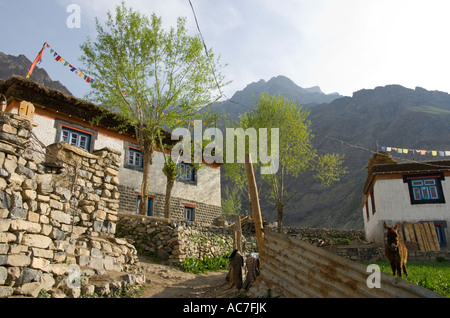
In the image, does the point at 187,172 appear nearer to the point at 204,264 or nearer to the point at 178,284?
the point at 204,264

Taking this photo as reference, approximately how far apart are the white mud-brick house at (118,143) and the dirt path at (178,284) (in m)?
5.25

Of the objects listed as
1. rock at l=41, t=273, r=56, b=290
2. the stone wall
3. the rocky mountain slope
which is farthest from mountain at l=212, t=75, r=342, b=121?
rock at l=41, t=273, r=56, b=290

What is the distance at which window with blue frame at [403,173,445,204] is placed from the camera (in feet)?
67.1

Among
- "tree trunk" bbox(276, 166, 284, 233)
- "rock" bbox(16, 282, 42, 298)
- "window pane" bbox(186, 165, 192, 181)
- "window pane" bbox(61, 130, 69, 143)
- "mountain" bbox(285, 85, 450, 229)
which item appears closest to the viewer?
"rock" bbox(16, 282, 42, 298)

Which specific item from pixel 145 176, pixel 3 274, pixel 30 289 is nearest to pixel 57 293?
pixel 30 289

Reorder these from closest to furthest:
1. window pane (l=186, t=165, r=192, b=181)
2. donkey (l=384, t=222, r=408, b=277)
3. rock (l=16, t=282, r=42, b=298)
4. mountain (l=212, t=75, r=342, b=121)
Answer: rock (l=16, t=282, r=42, b=298), donkey (l=384, t=222, r=408, b=277), window pane (l=186, t=165, r=192, b=181), mountain (l=212, t=75, r=342, b=121)

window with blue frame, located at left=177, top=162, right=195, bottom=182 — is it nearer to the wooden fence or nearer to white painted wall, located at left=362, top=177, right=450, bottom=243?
Result: white painted wall, located at left=362, top=177, right=450, bottom=243

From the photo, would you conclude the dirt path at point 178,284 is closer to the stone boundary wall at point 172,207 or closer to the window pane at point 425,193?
the stone boundary wall at point 172,207

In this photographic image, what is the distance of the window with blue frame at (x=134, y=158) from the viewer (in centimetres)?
2031

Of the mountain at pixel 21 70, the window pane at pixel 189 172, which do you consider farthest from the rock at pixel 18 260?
the mountain at pixel 21 70

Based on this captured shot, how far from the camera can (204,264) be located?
48.5 feet

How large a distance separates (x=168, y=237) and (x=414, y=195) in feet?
52.2

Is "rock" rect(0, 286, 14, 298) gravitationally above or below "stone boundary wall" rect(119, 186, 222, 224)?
below

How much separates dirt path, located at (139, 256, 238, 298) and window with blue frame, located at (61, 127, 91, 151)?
8.35 metres
